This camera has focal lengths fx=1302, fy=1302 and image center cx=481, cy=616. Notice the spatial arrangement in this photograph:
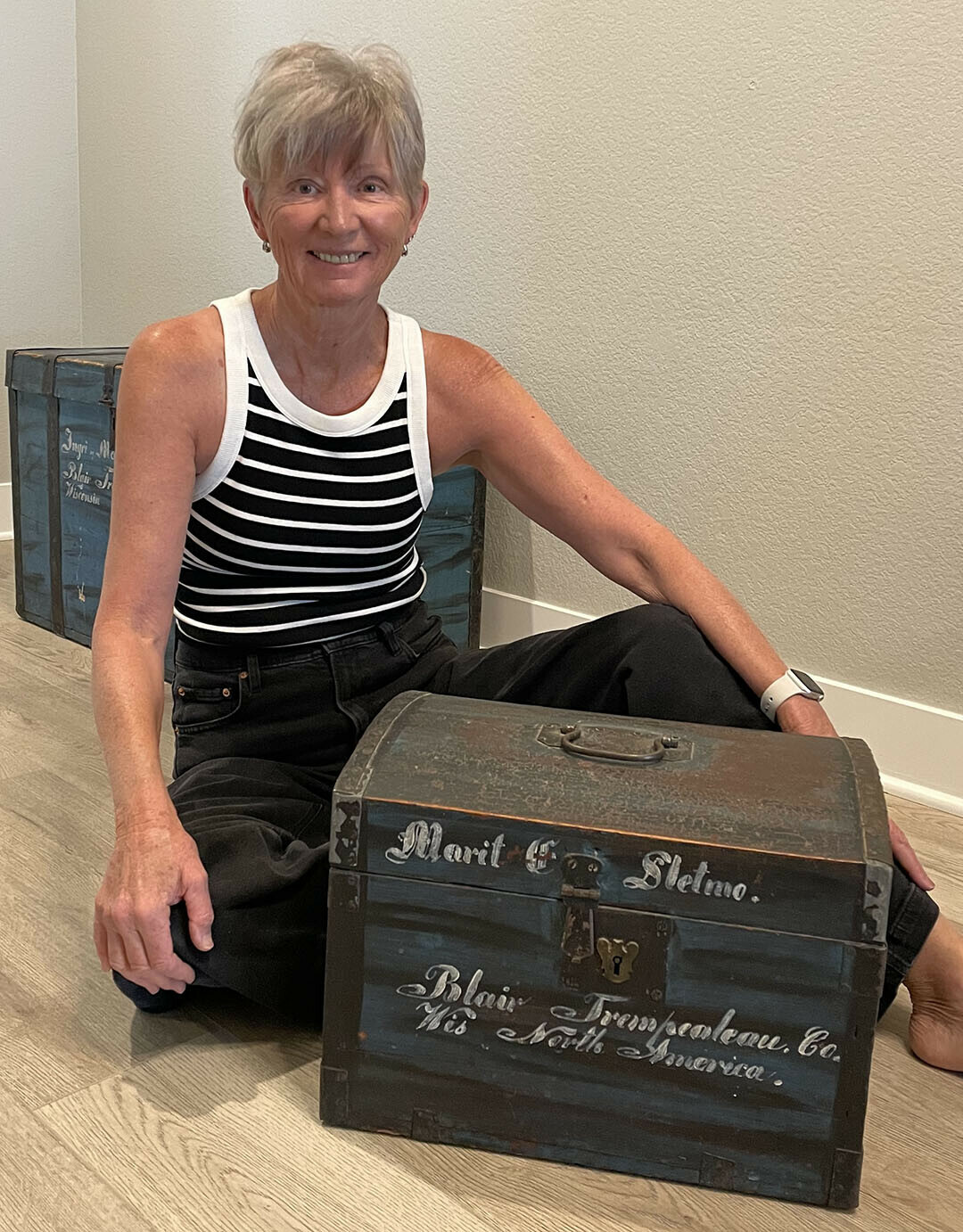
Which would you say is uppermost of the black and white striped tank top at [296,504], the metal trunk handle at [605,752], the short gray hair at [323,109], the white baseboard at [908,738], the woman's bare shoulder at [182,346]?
the short gray hair at [323,109]

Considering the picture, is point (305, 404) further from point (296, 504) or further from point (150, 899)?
point (150, 899)

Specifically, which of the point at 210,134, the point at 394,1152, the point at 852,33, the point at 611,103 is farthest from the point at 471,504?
the point at 394,1152

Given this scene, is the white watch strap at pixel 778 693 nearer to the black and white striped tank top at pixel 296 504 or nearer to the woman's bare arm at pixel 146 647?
the black and white striped tank top at pixel 296 504

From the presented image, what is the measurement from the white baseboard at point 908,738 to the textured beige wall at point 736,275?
25 mm

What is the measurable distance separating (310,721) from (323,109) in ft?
1.92

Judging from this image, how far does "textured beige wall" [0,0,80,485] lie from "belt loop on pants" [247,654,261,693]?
220 centimetres

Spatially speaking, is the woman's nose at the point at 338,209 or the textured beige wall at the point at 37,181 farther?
the textured beige wall at the point at 37,181

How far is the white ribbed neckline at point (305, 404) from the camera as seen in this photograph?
1.28 meters

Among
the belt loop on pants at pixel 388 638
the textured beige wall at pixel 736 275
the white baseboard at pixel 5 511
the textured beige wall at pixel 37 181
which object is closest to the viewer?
the belt loop on pants at pixel 388 638

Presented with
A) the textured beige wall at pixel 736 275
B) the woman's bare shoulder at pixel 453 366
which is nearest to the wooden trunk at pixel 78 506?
the textured beige wall at pixel 736 275

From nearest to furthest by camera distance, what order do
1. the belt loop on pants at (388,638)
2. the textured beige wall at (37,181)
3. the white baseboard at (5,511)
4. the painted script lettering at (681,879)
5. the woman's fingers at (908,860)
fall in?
the painted script lettering at (681,879) < the woman's fingers at (908,860) < the belt loop on pants at (388,638) < the textured beige wall at (37,181) < the white baseboard at (5,511)

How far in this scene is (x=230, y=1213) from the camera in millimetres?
970

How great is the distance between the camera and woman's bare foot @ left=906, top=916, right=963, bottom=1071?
3.88ft

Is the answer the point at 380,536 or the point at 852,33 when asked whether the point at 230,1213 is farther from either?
the point at 852,33
